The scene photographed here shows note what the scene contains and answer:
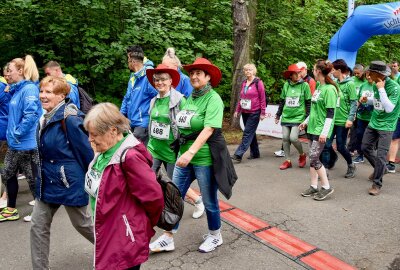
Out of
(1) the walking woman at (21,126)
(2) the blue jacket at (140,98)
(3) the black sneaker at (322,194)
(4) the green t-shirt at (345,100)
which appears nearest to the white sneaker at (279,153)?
(4) the green t-shirt at (345,100)

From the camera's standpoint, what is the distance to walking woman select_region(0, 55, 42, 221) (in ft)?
14.1

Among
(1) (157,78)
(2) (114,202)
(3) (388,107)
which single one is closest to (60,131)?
(2) (114,202)

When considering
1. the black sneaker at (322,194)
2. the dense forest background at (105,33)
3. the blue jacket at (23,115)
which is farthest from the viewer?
the dense forest background at (105,33)

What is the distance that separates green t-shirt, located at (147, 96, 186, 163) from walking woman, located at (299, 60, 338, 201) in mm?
2159

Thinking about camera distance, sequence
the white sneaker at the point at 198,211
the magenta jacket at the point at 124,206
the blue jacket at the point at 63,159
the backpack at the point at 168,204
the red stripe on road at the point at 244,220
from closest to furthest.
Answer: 1. the magenta jacket at the point at 124,206
2. the backpack at the point at 168,204
3. the blue jacket at the point at 63,159
4. the red stripe on road at the point at 244,220
5. the white sneaker at the point at 198,211

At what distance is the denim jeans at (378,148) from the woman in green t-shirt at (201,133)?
3.04 metres

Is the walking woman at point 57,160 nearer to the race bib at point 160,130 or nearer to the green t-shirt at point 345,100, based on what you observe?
the race bib at point 160,130

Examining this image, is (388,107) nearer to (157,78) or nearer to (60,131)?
(157,78)

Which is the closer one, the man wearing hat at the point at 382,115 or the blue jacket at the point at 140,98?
the blue jacket at the point at 140,98

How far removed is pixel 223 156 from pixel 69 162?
1416mm

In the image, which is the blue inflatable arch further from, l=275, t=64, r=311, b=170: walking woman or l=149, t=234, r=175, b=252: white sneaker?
l=149, t=234, r=175, b=252: white sneaker

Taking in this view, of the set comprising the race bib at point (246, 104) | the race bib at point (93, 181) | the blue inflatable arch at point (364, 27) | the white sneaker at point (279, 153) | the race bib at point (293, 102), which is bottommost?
the white sneaker at point (279, 153)

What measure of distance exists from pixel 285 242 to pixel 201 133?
1565mm

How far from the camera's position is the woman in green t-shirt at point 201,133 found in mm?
3510
